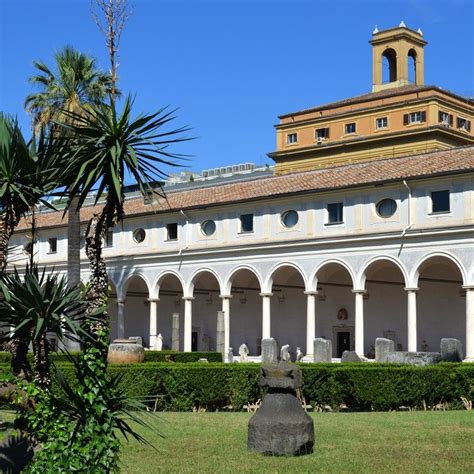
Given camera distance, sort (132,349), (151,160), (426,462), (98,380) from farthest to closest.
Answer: (132,349) < (426,462) < (151,160) < (98,380)

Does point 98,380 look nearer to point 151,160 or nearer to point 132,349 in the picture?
point 151,160

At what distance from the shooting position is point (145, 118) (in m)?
12.4

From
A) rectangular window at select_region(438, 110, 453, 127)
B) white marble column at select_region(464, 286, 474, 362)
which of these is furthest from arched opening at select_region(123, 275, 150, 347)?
rectangular window at select_region(438, 110, 453, 127)

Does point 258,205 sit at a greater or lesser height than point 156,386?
greater

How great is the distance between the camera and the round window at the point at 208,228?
4794 centimetres

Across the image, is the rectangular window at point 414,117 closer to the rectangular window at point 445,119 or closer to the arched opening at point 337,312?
the rectangular window at point 445,119

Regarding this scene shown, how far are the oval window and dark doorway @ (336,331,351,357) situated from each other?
267 inches

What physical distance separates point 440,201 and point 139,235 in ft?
60.6

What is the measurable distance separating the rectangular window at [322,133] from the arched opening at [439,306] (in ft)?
95.1

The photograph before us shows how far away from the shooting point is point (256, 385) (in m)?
22.7

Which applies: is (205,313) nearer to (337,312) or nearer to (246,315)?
(246,315)

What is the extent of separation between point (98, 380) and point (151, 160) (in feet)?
9.43

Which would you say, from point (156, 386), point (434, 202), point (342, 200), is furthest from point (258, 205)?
point (156, 386)

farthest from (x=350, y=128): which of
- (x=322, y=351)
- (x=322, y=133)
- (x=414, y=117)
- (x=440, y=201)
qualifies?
(x=322, y=351)
